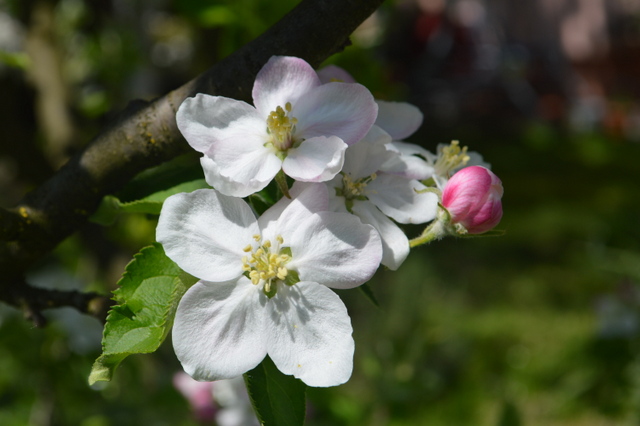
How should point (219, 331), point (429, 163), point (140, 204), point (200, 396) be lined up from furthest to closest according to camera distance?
1. point (200, 396)
2. point (429, 163)
3. point (140, 204)
4. point (219, 331)

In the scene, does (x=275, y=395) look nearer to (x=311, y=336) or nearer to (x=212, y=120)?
(x=311, y=336)

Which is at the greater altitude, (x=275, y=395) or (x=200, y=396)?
(x=275, y=395)

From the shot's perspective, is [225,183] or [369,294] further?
[369,294]

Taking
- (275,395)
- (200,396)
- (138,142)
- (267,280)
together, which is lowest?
(200,396)

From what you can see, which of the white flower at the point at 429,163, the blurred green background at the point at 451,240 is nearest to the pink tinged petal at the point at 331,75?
the white flower at the point at 429,163

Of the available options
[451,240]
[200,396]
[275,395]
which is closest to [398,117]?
[275,395]

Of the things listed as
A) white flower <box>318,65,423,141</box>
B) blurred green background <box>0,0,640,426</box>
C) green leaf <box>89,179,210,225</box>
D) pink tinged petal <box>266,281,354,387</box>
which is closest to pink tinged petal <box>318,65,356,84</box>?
white flower <box>318,65,423,141</box>

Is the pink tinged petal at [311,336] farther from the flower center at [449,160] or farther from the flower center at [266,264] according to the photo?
the flower center at [449,160]

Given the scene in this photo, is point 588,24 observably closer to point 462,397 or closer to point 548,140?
point 548,140
